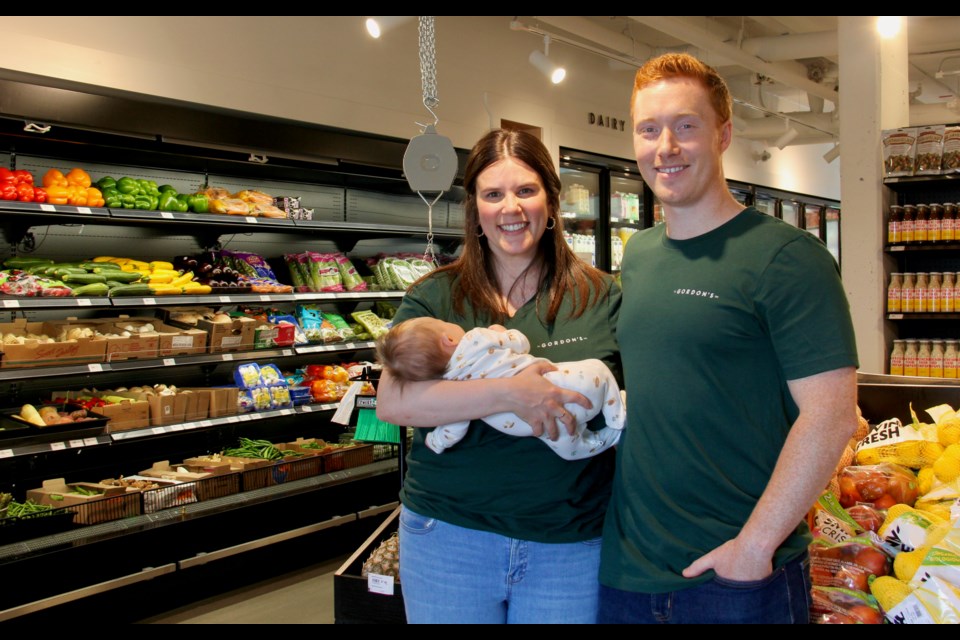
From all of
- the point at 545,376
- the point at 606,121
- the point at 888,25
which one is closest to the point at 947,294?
the point at 888,25

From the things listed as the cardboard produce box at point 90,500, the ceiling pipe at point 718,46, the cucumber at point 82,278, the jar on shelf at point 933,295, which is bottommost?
the cardboard produce box at point 90,500

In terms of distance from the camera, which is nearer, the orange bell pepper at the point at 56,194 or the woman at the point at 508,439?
the woman at the point at 508,439

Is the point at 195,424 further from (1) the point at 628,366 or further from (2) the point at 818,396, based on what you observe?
(2) the point at 818,396

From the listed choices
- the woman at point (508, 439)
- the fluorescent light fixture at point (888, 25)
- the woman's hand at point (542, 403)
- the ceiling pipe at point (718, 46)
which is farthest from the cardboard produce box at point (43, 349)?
the fluorescent light fixture at point (888, 25)

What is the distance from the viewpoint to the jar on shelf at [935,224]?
5.90 m

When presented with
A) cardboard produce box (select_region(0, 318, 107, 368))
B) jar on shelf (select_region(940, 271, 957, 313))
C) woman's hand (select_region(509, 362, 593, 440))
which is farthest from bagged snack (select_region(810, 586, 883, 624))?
jar on shelf (select_region(940, 271, 957, 313))

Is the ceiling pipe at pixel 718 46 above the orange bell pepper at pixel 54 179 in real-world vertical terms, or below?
above

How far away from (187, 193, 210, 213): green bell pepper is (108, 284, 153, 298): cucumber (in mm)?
588

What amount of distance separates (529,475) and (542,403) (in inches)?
6.7

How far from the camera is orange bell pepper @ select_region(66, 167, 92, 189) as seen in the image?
429 centimetres

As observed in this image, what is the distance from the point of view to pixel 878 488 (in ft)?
8.34

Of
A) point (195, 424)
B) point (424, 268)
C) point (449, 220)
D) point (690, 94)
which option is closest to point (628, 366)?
point (690, 94)

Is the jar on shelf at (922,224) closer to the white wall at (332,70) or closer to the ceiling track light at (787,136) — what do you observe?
the white wall at (332,70)

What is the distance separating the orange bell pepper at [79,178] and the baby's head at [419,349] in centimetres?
324
